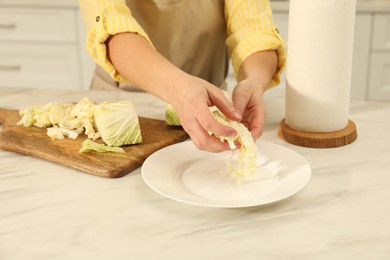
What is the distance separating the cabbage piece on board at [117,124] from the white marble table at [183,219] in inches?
3.1

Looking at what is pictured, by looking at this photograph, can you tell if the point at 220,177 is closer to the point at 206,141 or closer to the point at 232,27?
the point at 206,141

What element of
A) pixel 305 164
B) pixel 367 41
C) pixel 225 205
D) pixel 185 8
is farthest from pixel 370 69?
pixel 225 205

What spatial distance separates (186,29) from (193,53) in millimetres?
70

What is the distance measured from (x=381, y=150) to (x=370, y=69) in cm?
134

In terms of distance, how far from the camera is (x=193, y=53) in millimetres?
1439

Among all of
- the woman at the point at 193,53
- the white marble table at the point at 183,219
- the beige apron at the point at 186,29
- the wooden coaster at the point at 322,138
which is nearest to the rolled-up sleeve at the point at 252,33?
the woman at the point at 193,53

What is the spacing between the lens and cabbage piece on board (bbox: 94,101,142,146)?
0.95 m

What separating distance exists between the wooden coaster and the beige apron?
0.48 metres

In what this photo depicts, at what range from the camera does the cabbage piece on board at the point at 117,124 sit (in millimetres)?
950

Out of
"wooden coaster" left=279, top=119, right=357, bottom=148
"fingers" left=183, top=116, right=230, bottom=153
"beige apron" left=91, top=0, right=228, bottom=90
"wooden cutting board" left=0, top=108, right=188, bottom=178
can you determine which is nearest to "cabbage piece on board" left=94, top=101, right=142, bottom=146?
"wooden cutting board" left=0, top=108, right=188, bottom=178

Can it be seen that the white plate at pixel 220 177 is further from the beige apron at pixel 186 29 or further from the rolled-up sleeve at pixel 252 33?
the beige apron at pixel 186 29

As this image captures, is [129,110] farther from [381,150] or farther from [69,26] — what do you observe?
[69,26]

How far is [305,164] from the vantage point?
86 cm

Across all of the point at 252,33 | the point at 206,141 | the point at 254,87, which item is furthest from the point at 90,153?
the point at 252,33
